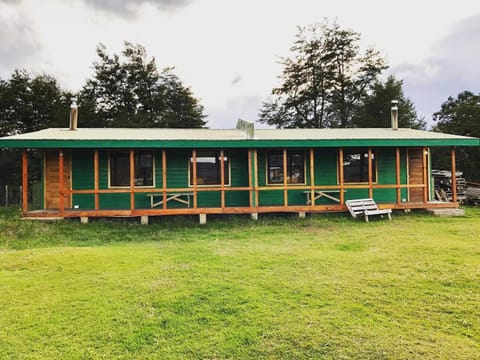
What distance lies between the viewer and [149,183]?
11.2 meters

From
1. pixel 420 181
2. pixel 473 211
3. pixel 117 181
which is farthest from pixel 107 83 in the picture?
pixel 473 211

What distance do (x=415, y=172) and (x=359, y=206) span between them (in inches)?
132

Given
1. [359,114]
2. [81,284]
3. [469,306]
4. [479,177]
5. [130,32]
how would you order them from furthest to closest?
1. [130,32]
2. [359,114]
3. [479,177]
4. [81,284]
5. [469,306]

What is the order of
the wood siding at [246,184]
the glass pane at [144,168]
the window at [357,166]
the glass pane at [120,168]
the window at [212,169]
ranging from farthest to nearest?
the window at [357,166] → the window at [212,169] → the glass pane at [144,168] → the glass pane at [120,168] → the wood siding at [246,184]

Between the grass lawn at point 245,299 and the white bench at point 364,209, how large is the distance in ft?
8.43

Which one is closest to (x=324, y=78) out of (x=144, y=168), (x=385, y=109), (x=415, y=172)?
(x=385, y=109)

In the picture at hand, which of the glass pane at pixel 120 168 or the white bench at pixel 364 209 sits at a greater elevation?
the glass pane at pixel 120 168

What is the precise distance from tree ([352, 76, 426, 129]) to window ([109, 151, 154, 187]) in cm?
2059

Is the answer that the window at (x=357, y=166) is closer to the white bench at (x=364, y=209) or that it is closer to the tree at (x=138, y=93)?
the white bench at (x=364, y=209)

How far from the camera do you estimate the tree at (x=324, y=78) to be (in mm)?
28031

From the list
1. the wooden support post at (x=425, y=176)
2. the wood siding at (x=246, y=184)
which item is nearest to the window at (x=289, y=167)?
the wood siding at (x=246, y=184)

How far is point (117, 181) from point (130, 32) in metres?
24.9

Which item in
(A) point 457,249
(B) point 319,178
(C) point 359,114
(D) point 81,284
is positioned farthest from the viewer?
(C) point 359,114

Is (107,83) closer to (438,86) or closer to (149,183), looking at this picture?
(149,183)
